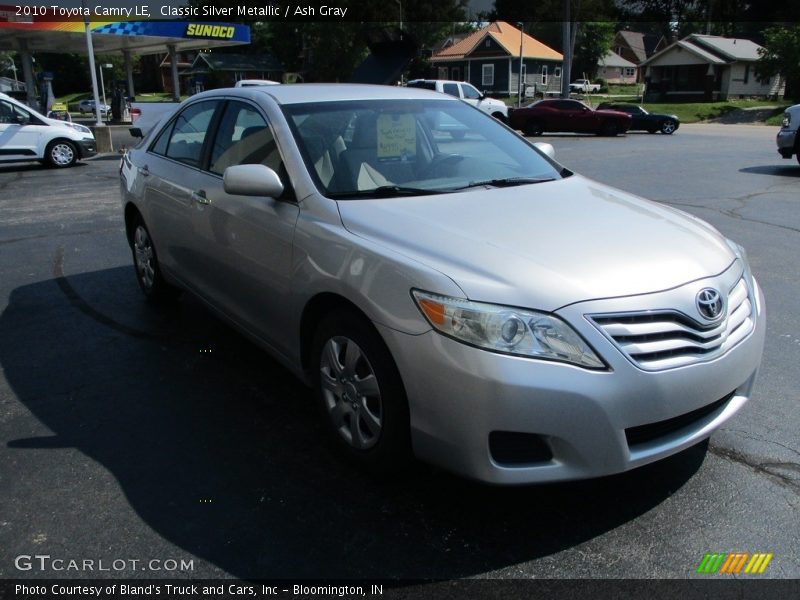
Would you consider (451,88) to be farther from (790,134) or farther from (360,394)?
(360,394)

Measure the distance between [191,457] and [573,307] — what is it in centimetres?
195

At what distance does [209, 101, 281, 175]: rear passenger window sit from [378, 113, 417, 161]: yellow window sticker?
578mm

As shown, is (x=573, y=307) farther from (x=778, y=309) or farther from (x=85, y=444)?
(x=778, y=309)

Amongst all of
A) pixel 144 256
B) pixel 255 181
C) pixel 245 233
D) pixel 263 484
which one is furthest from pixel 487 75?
pixel 263 484

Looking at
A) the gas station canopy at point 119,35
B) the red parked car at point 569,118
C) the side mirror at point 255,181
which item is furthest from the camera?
the gas station canopy at point 119,35

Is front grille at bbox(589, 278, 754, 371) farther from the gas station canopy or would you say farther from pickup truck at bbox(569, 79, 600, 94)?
pickup truck at bbox(569, 79, 600, 94)

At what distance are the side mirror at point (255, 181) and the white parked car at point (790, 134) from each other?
42.4 ft

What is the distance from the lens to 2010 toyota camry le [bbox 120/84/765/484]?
8.26 feet

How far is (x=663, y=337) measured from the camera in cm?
261

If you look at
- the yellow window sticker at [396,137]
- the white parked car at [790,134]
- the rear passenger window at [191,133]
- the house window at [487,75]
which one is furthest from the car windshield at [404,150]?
the house window at [487,75]

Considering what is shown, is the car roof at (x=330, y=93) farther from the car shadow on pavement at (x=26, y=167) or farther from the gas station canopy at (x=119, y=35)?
the gas station canopy at (x=119, y=35)

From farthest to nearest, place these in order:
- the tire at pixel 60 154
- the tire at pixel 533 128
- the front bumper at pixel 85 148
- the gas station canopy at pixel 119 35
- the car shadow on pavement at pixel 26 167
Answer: the gas station canopy at pixel 119 35 < the tire at pixel 533 128 < the front bumper at pixel 85 148 < the car shadow on pavement at pixel 26 167 < the tire at pixel 60 154

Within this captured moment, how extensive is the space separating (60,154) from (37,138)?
24.7 inches

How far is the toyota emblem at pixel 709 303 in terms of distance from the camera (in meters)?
2.74
